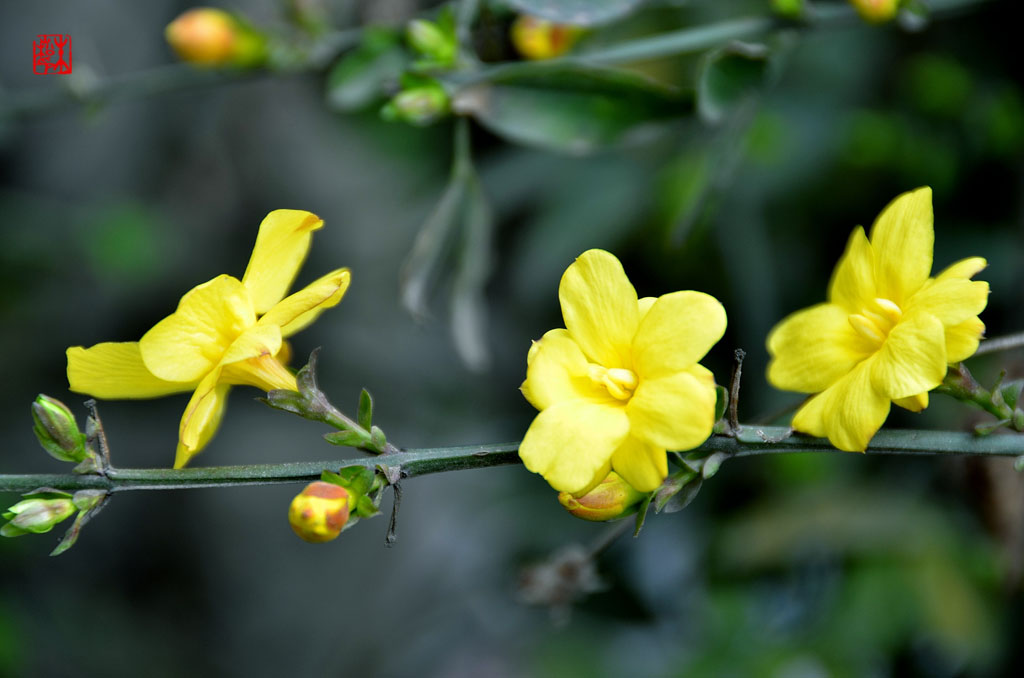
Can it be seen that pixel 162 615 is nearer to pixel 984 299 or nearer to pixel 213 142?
pixel 213 142

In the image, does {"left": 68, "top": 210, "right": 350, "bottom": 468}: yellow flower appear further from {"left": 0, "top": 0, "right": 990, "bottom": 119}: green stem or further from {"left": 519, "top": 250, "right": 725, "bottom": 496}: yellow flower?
{"left": 0, "top": 0, "right": 990, "bottom": 119}: green stem

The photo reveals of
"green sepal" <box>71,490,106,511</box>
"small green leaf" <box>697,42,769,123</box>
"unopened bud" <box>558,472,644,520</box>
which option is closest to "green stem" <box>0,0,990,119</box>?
"small green leaf" <box>697,42,769,123</box>

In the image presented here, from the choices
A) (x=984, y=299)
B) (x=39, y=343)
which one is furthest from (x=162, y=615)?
(x=984, y=299)

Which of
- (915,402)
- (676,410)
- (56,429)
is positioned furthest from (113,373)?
(915,402)

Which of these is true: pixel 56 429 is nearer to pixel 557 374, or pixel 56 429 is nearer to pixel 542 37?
pixel 557 374

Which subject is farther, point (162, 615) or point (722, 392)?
point (162, 615)
